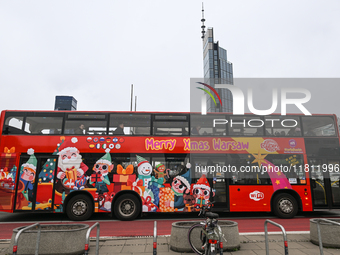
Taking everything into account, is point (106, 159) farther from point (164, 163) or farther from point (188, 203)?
point (188, 203)

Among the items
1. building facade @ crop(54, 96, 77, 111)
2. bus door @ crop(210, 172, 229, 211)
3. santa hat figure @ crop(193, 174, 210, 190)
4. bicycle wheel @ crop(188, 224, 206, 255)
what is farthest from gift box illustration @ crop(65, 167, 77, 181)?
building facade @ crop(54, 96, 77, 111)

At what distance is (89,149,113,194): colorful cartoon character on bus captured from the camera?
31.3 feet

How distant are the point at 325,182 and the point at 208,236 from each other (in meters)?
7.67

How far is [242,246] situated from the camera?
239 inches

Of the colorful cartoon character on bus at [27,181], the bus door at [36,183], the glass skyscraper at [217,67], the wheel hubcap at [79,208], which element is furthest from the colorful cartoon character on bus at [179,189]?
the glass skyscraper at [217,67]

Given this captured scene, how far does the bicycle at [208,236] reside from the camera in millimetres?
4660

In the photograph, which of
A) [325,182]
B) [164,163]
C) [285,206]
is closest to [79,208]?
[164,163]

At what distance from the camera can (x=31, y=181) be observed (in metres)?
9.37

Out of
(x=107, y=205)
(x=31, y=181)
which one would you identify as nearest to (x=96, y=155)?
(x=107, y=205)

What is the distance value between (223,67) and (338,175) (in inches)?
3050

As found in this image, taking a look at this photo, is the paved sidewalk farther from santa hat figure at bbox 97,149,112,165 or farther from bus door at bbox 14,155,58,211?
santa hat figure at bbox 97,149,112,165

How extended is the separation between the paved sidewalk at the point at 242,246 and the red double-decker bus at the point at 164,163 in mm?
2840

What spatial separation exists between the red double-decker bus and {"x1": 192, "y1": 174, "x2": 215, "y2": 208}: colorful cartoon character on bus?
0.13 ft

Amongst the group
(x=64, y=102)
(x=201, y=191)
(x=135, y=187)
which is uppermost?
(x=64, y=102)
